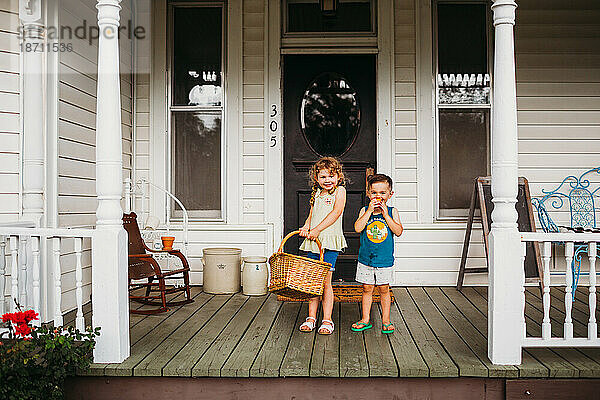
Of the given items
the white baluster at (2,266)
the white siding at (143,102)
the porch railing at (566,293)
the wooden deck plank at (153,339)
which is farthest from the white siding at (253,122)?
the porch railing at (566,293)

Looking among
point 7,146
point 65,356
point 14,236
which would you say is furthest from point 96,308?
point 7,146

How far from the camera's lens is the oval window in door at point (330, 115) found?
627cm

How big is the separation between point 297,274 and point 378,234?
66 cm

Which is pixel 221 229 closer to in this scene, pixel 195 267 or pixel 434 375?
pixel 195 267

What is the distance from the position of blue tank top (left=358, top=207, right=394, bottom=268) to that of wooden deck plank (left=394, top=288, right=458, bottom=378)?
0.53 m

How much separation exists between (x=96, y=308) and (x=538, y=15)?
193 inches

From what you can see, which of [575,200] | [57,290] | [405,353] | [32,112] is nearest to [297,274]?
[405,353]

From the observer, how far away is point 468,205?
20.4 feet

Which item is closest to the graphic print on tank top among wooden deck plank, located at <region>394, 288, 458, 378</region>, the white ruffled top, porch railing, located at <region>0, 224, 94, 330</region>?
the white ruffled top

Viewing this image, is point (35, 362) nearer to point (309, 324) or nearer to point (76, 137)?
point (309, 324)

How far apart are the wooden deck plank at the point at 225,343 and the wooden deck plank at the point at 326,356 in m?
0.52

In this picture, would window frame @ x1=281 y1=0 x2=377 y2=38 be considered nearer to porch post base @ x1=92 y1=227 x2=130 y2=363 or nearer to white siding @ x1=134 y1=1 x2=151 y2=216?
white siding @ x1=134 y1=1 x2=151 y2=216

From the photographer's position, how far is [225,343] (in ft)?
13.3

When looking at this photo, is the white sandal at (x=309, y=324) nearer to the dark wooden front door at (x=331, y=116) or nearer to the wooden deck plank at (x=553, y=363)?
the wooden deck plank at (x=553, y=363)
